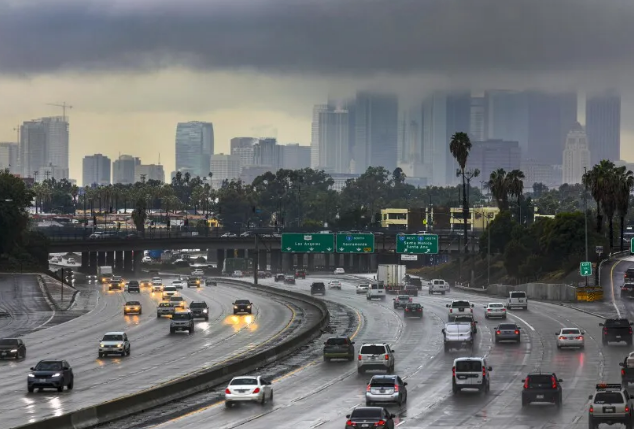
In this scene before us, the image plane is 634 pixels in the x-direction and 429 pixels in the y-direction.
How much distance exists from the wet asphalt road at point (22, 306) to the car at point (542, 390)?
56698 millimetres

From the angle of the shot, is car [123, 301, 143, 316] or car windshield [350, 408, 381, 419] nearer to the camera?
car windshield [350, 408, 381, 419]

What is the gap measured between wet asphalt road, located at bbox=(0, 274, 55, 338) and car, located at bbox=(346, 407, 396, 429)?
199ft

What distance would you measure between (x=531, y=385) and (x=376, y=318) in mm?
60591

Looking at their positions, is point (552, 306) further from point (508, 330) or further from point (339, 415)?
point (339, 415)

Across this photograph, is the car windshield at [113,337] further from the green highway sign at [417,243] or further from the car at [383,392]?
the green highway sign at [417,243]

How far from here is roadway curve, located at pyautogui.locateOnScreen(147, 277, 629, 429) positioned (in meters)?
48.5

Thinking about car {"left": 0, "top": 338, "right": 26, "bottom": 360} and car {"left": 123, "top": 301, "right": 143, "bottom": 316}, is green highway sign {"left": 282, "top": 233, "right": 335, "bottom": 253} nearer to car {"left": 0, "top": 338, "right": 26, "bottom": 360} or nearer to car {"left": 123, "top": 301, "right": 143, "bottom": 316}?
car {"left": 123, "top": 301, "right": 143, "bottom": 316}

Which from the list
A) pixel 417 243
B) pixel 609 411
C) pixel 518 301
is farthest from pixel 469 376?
pixel 417 243

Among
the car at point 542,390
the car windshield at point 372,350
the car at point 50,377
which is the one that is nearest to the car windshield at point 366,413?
the car at point 542,390

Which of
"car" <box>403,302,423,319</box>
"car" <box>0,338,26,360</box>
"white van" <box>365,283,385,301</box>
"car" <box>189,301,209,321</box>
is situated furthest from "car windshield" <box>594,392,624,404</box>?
"white van" <box>365,283,385,301</box>

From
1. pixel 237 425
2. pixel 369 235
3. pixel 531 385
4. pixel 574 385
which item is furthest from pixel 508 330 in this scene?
pixel 369 235

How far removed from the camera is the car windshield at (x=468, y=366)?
57591 millimetres

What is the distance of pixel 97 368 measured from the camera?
71188mm

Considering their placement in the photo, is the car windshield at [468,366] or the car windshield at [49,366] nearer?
the car windshield at [468,366]
